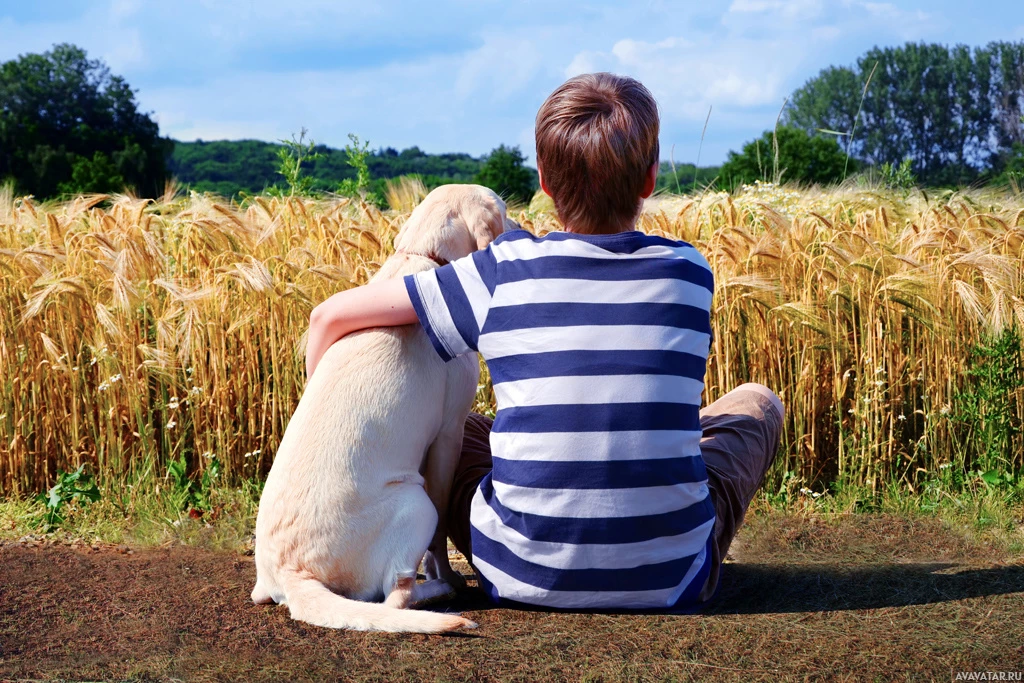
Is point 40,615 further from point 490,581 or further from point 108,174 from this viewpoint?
point 108,174

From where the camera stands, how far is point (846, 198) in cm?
570

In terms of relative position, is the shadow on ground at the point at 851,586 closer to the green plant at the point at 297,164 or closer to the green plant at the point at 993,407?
the green plant at the point at 993,407

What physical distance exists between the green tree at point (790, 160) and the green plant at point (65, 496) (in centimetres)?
1211

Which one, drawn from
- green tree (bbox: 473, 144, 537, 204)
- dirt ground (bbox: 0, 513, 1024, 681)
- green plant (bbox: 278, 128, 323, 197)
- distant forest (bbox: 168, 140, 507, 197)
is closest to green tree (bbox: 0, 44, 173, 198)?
distant forest (bbox: 168, 140, 507, 197)

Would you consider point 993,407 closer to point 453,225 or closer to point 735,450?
point 735,450

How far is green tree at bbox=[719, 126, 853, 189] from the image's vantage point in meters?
16.1

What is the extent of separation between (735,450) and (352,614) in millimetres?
1262

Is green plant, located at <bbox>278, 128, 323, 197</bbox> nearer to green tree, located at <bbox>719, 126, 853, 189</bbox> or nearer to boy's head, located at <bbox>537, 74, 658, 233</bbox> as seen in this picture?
boy's head, located at <bbox>537, 74, 658, 233</bbox>

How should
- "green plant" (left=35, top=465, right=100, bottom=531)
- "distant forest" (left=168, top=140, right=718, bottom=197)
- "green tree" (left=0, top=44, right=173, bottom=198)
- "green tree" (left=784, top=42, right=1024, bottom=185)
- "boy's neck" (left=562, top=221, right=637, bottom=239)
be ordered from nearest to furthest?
"boy's neck" (left=562, top=221, right=637, bottom=239), "green plant" (left=35, top=465, right=100, bottom=531), "distant forest" (left=168, top=140, right=718, bottom=197), "green tree" (left=0, top=44, right=173, bottom=198), "green tree" (left=784, top=42, right=1024, bottom=185)

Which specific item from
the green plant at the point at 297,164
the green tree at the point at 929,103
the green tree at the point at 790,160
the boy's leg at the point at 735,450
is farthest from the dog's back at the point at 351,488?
the green tree at the point at 929,103

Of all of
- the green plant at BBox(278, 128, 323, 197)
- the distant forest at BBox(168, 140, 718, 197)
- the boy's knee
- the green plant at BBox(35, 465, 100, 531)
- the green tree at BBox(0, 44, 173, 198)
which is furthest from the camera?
the green tree at BBox(0, 44, 173, 198)

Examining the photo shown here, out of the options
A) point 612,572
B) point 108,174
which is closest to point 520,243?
point 612,572

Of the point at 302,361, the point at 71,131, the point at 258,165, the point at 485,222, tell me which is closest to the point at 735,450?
the point at 485,222

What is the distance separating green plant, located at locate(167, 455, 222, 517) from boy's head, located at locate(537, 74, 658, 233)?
250 cm
